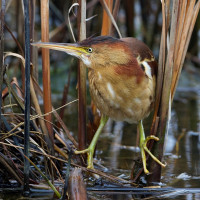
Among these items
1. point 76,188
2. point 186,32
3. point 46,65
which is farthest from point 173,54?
point 76,188

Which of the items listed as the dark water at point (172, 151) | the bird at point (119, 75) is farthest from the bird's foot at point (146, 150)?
the dark water at point (172, 151)

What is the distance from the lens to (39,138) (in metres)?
2.50

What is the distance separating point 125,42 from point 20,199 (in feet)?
2.94

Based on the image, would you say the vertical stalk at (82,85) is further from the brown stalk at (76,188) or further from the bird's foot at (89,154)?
the brown stalk at (76,188)

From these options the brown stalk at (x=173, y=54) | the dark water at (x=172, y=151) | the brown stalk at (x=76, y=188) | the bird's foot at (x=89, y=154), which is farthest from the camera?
the bird's foot at (x=89, y=154)

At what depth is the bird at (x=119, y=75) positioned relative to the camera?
2.24 meters

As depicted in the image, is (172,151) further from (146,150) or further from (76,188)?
(76,188)

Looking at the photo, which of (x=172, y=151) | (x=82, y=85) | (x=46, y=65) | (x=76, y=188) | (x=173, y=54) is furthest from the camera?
(x=172, y=151)

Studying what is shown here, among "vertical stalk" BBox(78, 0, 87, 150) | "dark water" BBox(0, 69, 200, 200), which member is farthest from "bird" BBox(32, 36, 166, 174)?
"dark water" BBox(0, 69, 200, 200)

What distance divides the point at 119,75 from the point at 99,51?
156 mm

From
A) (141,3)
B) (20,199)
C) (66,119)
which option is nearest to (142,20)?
(141,3)

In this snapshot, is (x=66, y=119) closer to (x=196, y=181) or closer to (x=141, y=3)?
(x=196, y=181)

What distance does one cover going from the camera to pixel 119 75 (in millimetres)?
2297

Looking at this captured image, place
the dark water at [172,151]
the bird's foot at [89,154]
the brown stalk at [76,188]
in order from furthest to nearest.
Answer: the bird's foot at [89,154] < the dark water at [172,151] < the brown stalk at [76,188]
